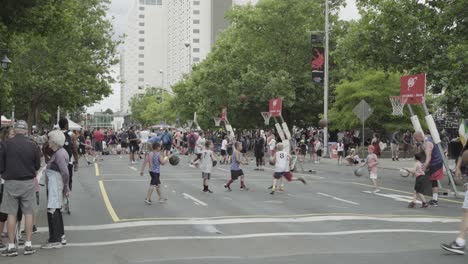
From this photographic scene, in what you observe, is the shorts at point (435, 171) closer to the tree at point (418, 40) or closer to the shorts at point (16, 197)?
the tree at point (418, 40)

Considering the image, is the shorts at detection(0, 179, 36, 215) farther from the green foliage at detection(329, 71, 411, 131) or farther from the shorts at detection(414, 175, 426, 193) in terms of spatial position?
the green foliage at detection(329, 71, 411, 131)

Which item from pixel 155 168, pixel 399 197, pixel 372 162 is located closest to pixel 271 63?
pixel 372 162

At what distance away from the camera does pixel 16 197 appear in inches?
347

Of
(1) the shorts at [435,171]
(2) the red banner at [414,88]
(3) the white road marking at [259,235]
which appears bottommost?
(3) the white road marking at [259,235]

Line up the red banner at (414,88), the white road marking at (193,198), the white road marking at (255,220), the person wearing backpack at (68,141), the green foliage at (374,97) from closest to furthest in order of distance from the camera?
the white road marking at (255,220)
the person wearing backpack at (68,141)
the white road marking at (193,198)
the red banner at (414,88)
the green foliage at (374,97)

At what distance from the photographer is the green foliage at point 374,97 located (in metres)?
39.6

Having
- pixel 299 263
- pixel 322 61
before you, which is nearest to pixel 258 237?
pixel 299 263

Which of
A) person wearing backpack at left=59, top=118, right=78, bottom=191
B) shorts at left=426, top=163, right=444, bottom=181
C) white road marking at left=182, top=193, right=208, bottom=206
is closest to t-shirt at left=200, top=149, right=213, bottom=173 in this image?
white road marking at left=182, top=193, right=208, bottom=206

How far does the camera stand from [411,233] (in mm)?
10656

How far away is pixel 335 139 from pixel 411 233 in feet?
136

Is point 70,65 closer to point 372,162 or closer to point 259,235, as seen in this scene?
point 372,162

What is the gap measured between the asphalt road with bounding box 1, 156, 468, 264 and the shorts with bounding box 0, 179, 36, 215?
67 cm

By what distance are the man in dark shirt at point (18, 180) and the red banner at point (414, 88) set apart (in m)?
12.9

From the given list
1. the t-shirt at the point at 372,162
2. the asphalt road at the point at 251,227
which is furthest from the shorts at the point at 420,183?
the t-shirt at the point at 372,162
